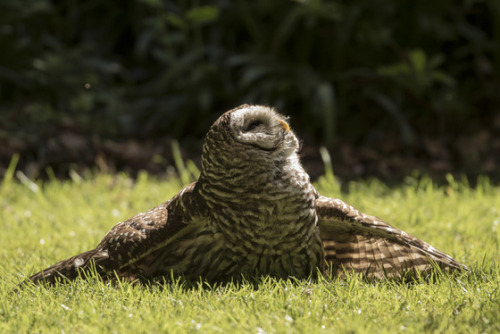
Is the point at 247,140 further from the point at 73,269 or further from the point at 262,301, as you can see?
the point at 73,269

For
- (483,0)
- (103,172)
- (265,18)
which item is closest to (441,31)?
(483,0)

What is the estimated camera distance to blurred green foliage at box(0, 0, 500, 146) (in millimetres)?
6961

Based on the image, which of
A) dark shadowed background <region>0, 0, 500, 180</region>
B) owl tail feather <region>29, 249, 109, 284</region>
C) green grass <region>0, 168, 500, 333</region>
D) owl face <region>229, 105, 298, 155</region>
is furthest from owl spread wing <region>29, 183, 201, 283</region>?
dark shadowed background <region>0, 0, 500, 180</region>

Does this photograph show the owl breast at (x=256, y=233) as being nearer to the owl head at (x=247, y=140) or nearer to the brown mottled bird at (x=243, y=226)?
the brown mottled bird at (x=243, y=226)

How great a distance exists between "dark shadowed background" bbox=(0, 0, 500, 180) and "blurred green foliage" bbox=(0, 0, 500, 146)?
0.05ft

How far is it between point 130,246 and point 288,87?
166 inches

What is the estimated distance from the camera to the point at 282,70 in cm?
717

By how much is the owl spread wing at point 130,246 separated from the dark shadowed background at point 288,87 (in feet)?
10.7

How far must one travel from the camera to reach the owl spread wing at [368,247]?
3293 mm

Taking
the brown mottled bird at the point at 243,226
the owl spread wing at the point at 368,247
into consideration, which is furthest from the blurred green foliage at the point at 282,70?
the brown mottled bird at the point at 243,226

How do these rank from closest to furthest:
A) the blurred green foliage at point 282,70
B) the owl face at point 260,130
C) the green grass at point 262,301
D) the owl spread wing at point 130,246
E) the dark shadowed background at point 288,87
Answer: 1. the green grass at point 262,301
2. the owl face at point 260,130
3. the owl spread wing at point 130,246
4. the dark shadowed background at point 288,87
5. the blurred green foliage at point 282,70

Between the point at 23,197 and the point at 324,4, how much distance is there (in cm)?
333

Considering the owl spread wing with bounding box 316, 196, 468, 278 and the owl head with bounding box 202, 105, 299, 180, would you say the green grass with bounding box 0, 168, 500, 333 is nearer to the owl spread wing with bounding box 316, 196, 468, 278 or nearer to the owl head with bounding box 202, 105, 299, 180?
the owl spread wing with bounding box 316, 196, 468, 278

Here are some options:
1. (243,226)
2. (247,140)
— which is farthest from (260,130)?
(243,226)
